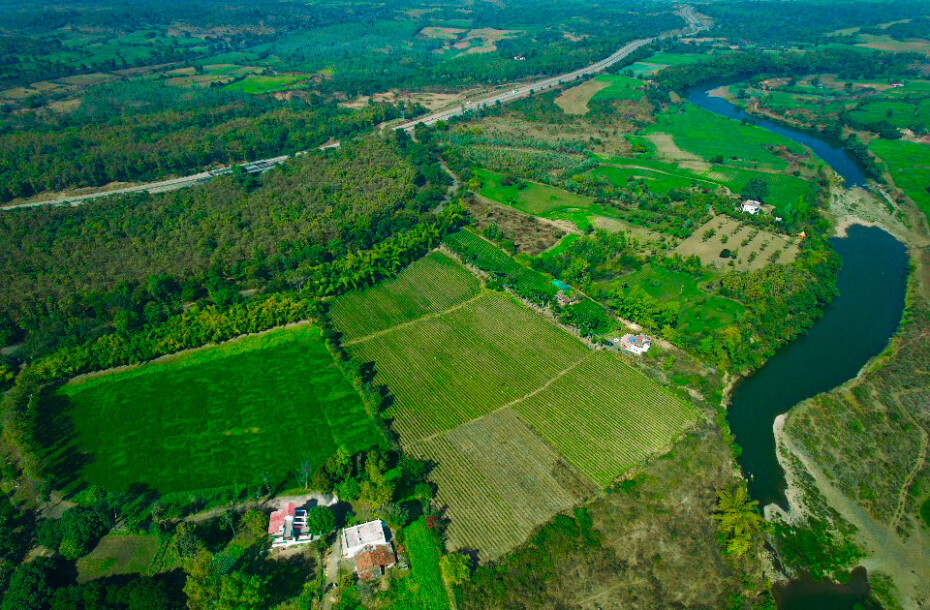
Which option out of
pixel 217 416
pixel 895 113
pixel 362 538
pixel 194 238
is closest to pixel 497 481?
pixel 362 538

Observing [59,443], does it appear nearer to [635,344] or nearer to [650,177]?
[635,344]

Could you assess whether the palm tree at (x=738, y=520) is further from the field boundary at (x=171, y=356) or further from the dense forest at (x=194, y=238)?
the dense forest at (x=194, y=238)

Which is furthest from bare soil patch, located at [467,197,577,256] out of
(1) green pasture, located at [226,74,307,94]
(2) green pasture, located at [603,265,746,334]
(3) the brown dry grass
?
(1) green pasture, located at [226,74,307,94]

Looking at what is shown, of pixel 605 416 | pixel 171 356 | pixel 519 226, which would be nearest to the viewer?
pixel 605 416

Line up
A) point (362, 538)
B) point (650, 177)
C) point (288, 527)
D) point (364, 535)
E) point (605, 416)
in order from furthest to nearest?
1. point (650, 177)
2. point (605, 416)
3. point (288, 527)
4. point (364, 535)
5. point (362, 538)

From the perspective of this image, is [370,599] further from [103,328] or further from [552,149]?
[552,149]
